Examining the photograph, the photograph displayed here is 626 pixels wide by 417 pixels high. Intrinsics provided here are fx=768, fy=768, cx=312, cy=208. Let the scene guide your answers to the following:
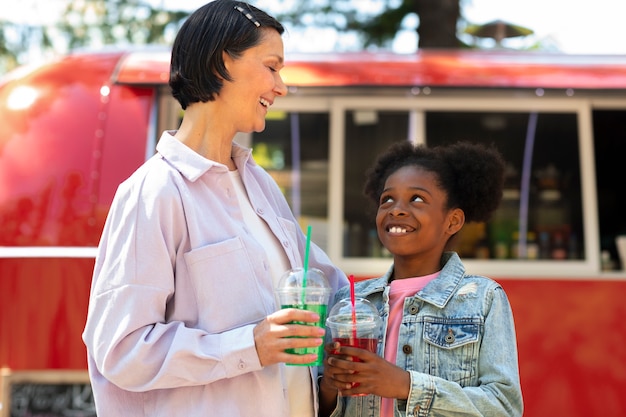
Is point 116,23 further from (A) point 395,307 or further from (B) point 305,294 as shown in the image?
(B) point 305,294

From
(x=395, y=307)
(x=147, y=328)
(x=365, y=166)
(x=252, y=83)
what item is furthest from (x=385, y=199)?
(x=365, y=166)

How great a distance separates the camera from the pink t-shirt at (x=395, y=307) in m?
2.23

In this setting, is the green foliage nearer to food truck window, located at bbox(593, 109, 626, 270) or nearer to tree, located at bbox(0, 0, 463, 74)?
tree, located at bbox(0, 0, 463, 74)

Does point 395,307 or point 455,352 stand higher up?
point 395,307

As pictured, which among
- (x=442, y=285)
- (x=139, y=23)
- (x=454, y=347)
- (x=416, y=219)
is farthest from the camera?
(x=139, y=23)

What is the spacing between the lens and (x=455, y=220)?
2.54m

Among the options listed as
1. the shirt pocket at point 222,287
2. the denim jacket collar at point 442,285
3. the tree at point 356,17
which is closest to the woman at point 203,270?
the shirt pocket at point 222,287

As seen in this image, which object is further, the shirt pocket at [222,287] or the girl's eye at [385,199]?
the girl's eye at [385,199]

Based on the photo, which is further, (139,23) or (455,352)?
(139,23)

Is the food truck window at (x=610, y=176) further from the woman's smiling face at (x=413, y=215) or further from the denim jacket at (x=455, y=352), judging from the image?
the denim jacket at (x=455, y=352)

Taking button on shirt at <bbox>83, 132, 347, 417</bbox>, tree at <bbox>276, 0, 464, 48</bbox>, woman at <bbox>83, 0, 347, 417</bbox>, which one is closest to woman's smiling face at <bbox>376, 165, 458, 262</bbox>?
woman at <bbox>83, 0, 347, 417</bbox>

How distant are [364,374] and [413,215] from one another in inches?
24.4

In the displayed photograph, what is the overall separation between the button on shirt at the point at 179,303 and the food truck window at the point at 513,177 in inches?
122

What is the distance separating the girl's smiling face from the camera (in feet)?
7.84
